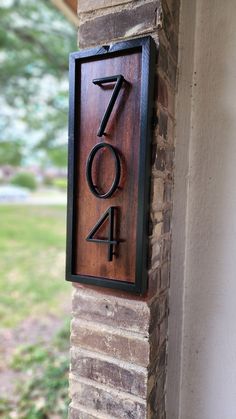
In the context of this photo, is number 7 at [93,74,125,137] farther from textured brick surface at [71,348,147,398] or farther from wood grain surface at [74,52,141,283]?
textured brick surface at [71,348,147,398]

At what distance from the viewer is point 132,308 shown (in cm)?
63

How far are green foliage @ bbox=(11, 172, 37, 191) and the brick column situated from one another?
5.18 metres

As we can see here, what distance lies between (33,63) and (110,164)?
3.16 metres

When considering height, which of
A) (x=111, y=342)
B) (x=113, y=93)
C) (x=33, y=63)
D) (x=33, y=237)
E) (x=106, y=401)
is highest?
(x=33, y=63)

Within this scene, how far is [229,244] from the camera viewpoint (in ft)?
2.26

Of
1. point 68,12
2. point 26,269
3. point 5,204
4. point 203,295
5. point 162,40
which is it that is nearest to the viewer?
point 162,40

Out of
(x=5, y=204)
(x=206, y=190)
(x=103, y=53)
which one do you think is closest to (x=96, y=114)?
(x=103, y=53)

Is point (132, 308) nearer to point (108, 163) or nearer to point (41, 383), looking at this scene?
point (108, 163)

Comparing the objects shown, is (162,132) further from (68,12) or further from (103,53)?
(68,12)

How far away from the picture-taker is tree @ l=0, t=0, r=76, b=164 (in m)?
2.97

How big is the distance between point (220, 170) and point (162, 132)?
0.58ft

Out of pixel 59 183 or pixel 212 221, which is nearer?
pixel 212 221

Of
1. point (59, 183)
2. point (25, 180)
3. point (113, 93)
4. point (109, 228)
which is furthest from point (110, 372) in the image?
point (25, 180)

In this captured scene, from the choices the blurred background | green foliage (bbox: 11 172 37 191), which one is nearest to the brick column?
the blurred background
